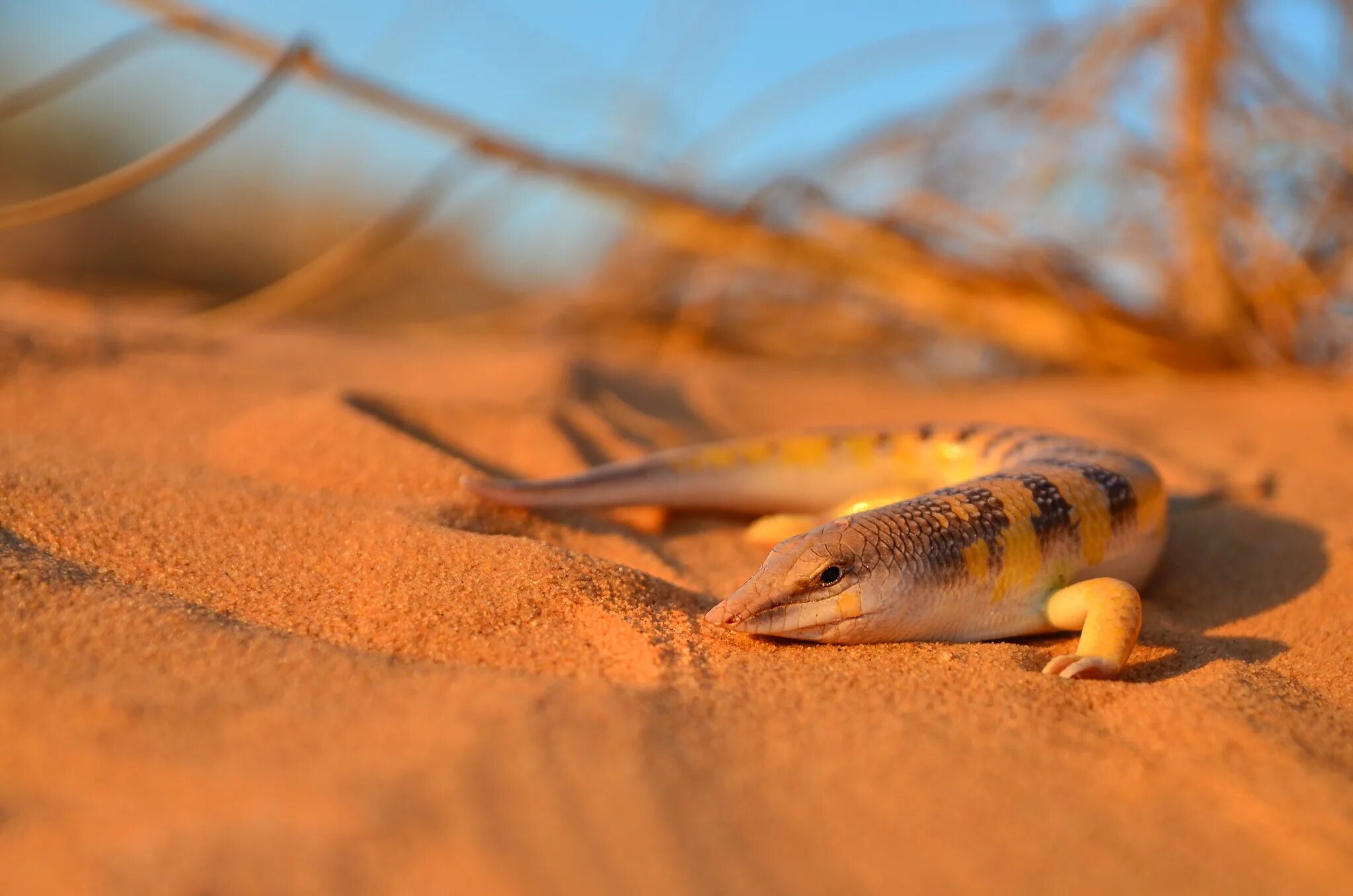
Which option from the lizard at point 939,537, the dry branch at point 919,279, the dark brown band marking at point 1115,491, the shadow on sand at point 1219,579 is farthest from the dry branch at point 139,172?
the shadow on sand at point 1219,579

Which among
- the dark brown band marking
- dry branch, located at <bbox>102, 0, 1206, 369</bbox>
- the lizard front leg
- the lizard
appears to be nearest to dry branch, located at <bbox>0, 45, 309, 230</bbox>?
dry branch, located at <bbox>102, 0, 1206, 369</bbox>

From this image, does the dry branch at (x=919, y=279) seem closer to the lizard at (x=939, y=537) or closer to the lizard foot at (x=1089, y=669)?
the lizard at (x=939, y=537)

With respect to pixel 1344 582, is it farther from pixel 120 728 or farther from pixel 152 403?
pixel 152 403

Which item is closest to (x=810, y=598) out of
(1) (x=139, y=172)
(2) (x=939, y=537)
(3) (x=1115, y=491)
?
(2) (x=939, y=537)

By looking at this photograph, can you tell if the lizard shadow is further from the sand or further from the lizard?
the lizard

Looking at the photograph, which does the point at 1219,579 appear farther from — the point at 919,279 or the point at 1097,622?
the point at 919,279

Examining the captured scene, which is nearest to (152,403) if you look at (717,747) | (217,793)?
(217,793)
